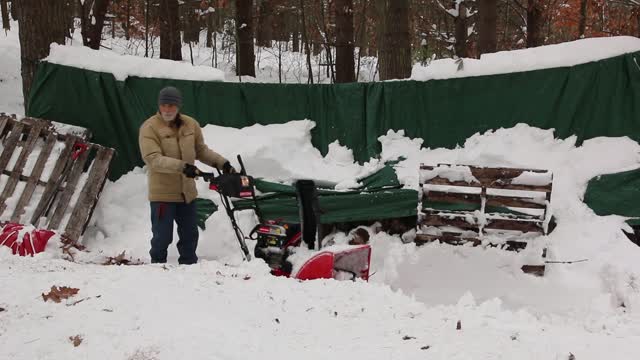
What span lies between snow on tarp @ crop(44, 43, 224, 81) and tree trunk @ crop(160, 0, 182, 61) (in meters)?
5.06

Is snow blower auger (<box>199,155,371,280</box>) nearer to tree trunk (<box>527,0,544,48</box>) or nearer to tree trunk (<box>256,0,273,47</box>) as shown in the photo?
tree trunk (<box>256,0,273,47</box>)

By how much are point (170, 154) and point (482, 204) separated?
341 centimetres

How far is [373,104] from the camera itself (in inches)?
299

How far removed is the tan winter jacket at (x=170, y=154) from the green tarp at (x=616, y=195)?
4.07m

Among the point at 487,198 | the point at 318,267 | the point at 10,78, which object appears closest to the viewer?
the point at 318,267

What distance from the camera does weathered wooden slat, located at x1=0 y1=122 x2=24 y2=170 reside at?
675 centimetres

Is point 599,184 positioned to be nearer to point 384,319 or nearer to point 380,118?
point 380,118

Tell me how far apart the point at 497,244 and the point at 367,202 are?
1.58 meters

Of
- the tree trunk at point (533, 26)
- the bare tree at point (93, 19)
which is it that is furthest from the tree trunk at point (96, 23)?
the tree trunk at point (533, 26)

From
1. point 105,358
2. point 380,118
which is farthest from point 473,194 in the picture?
point 105,358

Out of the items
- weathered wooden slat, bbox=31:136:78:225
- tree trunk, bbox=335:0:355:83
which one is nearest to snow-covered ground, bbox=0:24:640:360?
weathered wooden slat, bbox=31:136:78:225

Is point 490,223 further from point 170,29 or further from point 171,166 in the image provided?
point 170,29

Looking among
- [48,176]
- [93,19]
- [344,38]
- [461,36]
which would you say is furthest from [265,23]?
[48,176]

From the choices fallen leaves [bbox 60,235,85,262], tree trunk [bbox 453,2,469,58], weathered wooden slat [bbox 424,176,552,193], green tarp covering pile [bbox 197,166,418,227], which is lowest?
fallen leaves [bbox 60,235,85,262]
